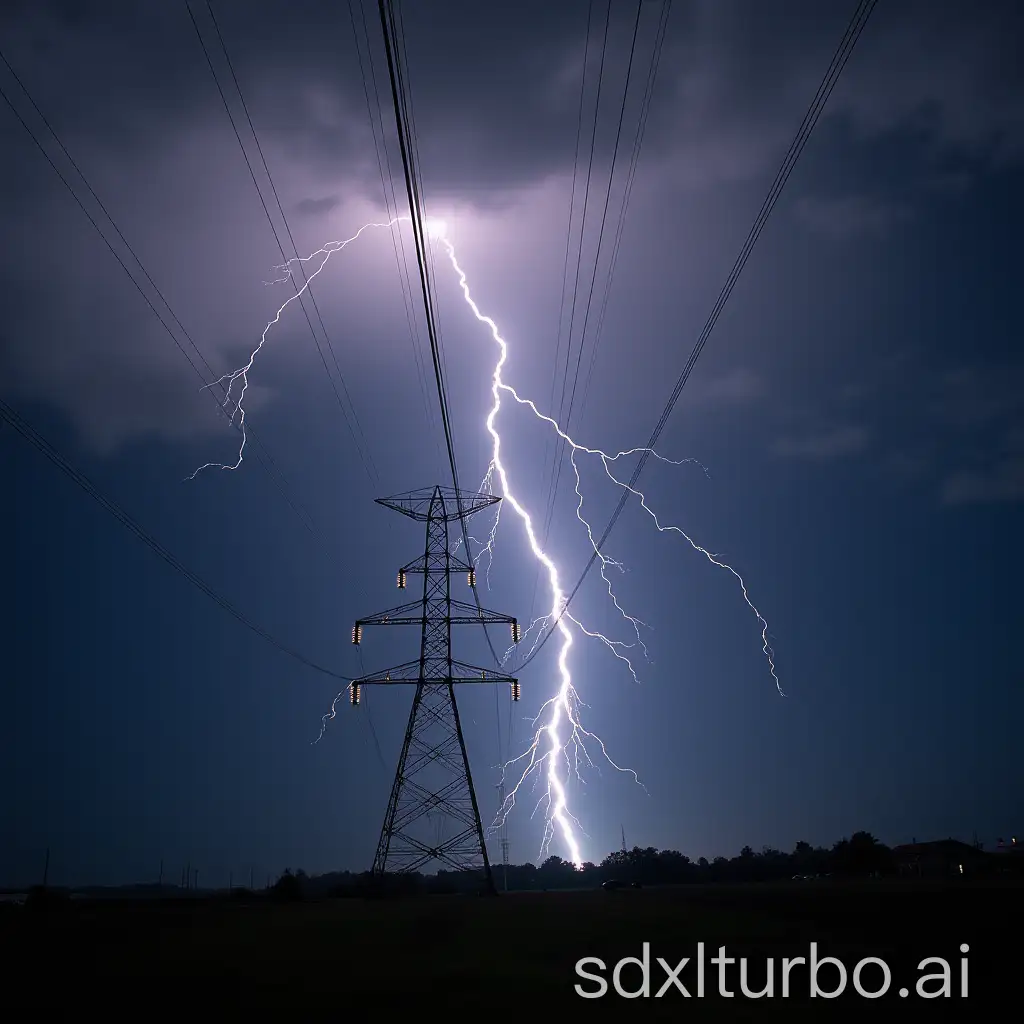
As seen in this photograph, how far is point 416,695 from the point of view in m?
34.6

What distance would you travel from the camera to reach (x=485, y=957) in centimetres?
1443

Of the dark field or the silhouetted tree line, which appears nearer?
the dark field

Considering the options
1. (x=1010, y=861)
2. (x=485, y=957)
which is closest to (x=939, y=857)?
(x=1010, y=861)

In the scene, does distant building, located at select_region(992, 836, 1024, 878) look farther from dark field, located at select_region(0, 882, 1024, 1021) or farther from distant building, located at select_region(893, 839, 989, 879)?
dark field, located at select_region(0, 882, 1024, 1021)

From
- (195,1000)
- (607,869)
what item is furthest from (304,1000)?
(607,869)

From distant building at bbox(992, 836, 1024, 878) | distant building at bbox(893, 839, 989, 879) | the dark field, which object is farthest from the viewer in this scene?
distant building at bbox(893, 839, 989, 879)

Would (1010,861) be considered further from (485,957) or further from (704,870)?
(485,957)

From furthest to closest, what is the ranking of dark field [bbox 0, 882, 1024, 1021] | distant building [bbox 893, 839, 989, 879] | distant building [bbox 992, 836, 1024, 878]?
distant building [bbox 893, 839, 989, 879] < distant building [bbox 992, 836, 1024, 878] < dark field [bbox 0, 882, 1024, 1021]

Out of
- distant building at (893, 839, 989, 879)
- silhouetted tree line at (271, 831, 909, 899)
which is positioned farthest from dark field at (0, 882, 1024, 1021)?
distant building at (893, 839, 989, 879)

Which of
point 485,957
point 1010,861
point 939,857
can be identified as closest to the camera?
point 485,957

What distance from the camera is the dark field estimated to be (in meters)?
10.5

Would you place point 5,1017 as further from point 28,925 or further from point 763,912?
Answer: point 763,912

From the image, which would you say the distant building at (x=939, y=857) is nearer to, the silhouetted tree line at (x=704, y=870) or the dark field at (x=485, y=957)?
the silhouetted tree line at (x=704, y=870)

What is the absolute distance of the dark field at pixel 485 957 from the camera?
10.5 meters
